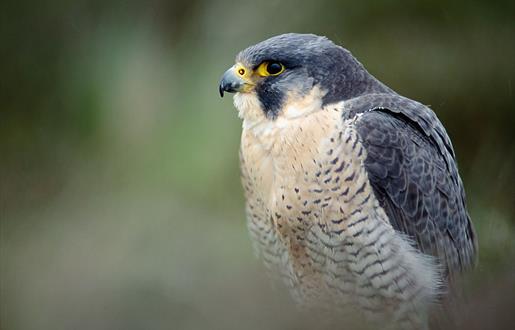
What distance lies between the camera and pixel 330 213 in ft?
10.4

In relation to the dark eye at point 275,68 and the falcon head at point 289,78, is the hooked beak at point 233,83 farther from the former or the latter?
the dark eye at point 275,68

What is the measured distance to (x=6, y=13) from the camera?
19.1 feet

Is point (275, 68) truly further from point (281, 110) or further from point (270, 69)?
point (281, 110)

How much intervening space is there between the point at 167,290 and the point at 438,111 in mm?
3293

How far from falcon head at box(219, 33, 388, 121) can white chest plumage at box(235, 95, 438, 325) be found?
0.02 metres

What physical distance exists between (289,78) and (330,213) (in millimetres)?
583

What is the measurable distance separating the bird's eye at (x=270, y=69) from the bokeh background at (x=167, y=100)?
83cm

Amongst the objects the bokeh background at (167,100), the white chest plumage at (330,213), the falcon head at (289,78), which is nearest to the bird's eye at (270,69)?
the falcon head at (289,78)

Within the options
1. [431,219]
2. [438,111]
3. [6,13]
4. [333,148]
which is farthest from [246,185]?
[6,13]

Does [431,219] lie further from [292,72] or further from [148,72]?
[148,72]

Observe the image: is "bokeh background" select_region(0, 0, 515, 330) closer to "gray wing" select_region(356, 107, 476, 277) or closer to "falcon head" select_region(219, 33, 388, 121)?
"gray wing" select_region(356, 107, 476, 277)

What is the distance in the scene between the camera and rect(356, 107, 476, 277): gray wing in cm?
322

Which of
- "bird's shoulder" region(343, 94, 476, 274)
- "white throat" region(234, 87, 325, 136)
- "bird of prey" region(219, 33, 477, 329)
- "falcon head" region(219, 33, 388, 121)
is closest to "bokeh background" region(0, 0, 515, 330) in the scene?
"bird's shoulder" region(343, 94, 476, 274)

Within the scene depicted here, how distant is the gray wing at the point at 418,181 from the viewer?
10.6ft
